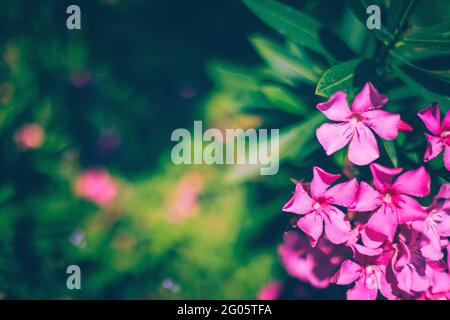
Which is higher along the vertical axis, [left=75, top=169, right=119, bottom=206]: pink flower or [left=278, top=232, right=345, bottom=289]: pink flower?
[left=75, top=169, right=119, bottom=206]: pink flower

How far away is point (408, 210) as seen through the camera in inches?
33.3

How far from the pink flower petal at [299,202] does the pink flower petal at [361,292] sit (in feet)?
0.88

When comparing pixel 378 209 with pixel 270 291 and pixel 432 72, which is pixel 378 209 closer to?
pixel 432 72

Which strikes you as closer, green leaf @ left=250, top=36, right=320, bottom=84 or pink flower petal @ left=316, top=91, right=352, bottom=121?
pink flower petal @ left=316, top=91, right=352, bottom=121

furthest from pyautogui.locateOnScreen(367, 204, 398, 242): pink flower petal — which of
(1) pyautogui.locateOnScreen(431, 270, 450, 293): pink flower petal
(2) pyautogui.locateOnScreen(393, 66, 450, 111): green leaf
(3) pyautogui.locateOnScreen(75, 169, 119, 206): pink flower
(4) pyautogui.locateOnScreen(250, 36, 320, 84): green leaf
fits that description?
(3) pyautogui.locateOnScreen(75, 169, 119, 206): pink flower

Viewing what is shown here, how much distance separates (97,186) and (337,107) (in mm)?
1390

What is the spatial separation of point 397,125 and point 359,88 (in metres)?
0.17

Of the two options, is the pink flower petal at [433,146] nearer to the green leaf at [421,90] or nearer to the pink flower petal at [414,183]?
the pink flower petal at [414,183]

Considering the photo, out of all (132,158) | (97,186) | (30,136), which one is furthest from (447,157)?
(30,136)

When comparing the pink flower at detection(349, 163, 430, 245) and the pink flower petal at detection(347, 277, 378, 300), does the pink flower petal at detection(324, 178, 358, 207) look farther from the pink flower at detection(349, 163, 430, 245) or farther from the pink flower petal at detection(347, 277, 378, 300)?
the pink flower petal at detection(347, 277, 378, 300)

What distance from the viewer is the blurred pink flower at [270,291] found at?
166 centimetres

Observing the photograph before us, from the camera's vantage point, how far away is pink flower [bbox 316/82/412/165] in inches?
35.3

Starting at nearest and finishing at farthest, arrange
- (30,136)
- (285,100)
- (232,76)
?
(285,100) → (232,76) → (30,136)

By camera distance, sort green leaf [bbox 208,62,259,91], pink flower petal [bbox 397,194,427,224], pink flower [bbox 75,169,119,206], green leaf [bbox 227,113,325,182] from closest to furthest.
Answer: pink flower petal [bbox 397,194,427,224] < green leaf [bbox 227,113,325,182] < green leaf [bbox 208,62,259,91] < pink flower [bbox 75,169,119,206]
